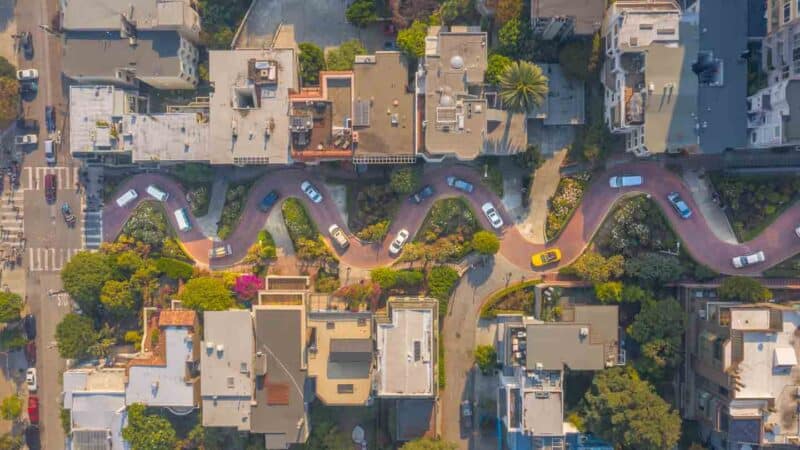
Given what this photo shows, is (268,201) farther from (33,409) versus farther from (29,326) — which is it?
(33,409)

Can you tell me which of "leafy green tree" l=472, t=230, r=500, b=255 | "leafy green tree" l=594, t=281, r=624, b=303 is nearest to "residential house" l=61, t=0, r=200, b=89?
"leafy green tree" l=472, t=230, r=500, b=255

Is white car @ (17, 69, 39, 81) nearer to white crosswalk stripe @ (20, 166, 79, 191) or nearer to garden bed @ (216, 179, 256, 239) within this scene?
white crosswalk stripe @ (20, 166, 79, 191)

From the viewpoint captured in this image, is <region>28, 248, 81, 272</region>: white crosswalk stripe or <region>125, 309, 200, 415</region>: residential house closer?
<region>125, 309, 200, 415</region>: residential house

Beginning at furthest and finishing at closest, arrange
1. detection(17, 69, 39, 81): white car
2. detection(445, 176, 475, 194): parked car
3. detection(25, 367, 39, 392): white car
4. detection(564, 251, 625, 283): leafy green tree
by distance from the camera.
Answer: detection(17, 69, 39, 81): white car → detection(25, 367, 39, 392): white car → detection(445, 176, 475, 194): parked car → detection(564, 251, 625, 283): leafy green tree

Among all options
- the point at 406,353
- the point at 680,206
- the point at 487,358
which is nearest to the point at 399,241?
the point at 406,353

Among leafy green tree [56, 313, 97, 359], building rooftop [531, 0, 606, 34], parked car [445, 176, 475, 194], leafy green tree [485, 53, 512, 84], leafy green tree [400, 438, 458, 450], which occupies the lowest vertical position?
leafy green tree [400, 438, 458, 450]

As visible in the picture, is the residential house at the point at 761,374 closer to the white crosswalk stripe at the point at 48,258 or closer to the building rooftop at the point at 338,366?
the building rooftop at the point at 338,366
